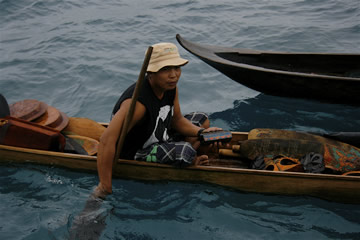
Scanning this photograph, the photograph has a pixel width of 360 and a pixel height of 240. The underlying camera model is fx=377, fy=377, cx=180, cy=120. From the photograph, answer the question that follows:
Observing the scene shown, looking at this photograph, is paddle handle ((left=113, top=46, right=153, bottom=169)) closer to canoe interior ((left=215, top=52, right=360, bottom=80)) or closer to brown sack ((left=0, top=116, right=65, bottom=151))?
Answer: brown sack ((left=0, top=116, right=65, bottom=151))

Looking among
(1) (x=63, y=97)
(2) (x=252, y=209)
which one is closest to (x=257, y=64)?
(2) (x=252, y=209)

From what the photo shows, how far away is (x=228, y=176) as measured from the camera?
Result: 3.68 m

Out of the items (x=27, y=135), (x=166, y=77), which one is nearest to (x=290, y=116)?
(x=166, y=77)

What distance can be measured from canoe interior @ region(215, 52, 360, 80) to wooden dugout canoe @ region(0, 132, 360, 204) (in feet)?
8.75

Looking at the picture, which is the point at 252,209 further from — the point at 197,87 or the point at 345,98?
the point at 197,87

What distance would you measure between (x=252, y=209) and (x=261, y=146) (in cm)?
68

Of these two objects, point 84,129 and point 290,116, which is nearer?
point 84,129

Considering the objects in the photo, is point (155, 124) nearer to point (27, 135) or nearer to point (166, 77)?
point (166, 77)

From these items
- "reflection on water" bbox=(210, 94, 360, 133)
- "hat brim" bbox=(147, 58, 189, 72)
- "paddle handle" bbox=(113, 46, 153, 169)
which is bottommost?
"reflection on water" bbox=(210, 94, 360, 133)

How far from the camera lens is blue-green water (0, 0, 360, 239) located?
353 centimetres

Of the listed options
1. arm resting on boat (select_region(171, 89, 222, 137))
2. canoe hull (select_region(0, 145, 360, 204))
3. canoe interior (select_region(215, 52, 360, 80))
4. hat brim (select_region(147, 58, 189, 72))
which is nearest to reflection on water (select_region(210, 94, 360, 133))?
canoe interior (select_region(215, 52, 360, 80))

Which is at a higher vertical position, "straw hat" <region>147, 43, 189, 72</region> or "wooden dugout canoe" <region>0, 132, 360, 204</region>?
"straw hat" <region>147, 43, 189, 72</region>

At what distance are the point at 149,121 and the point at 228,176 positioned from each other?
954 mm

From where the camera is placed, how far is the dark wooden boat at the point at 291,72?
→ 5.01 metres
